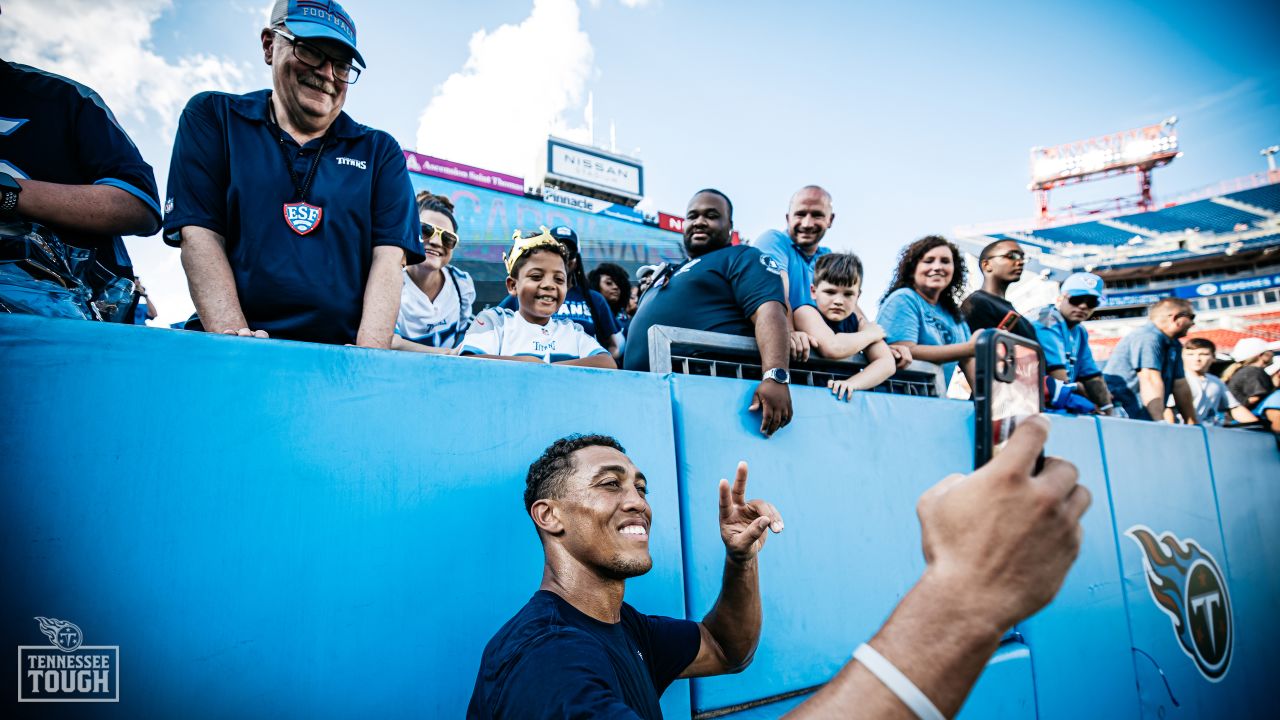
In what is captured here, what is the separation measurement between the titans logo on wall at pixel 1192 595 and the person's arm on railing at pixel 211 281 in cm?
415

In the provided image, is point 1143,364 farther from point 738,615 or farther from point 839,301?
point 738,615

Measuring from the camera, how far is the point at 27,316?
114cm

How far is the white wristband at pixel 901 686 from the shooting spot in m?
0.75

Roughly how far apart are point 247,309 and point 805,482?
1884 millimetres

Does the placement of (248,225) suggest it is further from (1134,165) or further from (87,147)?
(1134,165)

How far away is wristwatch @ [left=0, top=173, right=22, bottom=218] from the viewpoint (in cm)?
139

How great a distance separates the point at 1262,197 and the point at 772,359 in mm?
51743

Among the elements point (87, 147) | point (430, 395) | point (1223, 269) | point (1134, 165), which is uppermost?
point (1134, 165)

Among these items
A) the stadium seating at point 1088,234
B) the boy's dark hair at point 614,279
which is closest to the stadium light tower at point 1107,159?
the stadium seating at point 1088,234

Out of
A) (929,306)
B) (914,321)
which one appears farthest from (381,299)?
(929,306)

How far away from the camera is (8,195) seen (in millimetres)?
1408

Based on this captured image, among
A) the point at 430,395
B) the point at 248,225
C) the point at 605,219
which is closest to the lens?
the point at 430,395

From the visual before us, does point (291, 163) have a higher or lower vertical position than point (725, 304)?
higher

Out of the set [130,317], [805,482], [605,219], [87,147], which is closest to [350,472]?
[130,317]
